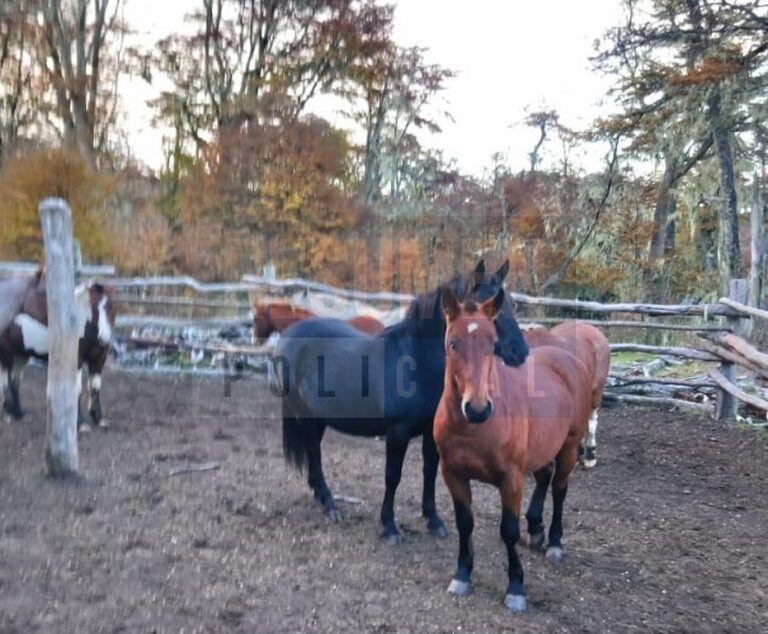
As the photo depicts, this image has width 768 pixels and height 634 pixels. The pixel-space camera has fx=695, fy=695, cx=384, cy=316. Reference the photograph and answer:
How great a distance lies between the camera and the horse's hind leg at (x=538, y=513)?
3934 millimetres

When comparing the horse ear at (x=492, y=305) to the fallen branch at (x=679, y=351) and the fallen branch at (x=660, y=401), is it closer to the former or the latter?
the fallen branch at (x=679, y=351)

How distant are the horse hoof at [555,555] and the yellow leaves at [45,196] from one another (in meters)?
11.4

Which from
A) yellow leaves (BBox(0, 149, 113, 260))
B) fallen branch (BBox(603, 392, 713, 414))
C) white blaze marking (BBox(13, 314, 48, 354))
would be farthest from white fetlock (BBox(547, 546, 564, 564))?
yellow leaves (BBox(0, 149, 113, 260))

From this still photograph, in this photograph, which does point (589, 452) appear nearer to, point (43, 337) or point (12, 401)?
point (43, 337)

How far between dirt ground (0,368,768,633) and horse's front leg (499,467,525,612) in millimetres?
96

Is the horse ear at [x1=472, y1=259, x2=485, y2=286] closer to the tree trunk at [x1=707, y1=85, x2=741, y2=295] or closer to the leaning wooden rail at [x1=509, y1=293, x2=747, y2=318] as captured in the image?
the leaning wooden rail at [x1=509, y1=293, x2=747, y2=318]

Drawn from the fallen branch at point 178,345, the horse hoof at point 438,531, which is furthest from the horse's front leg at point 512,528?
the fallen branch at point 178,345

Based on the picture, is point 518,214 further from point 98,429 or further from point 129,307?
point 98,429

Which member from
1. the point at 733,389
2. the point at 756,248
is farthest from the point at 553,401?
the point at 756,248

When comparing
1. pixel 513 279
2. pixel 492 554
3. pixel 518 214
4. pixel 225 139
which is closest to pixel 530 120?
pixel 518 214

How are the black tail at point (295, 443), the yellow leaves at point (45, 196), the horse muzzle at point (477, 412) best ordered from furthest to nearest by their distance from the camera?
the yellow leaves at point (45, 196) < the black tail at point (295, 443) < the horse muzzle at point (477, 412)

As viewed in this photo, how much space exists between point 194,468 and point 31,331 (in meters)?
2.27

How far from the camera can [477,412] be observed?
2.83 metres

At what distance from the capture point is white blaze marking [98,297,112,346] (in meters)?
6.25
